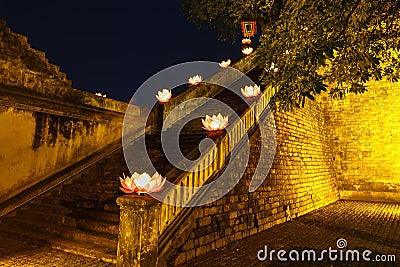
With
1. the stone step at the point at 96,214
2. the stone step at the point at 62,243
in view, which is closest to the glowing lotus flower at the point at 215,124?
the stone step at the point at 96,214

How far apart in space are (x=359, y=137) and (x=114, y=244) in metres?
16.0

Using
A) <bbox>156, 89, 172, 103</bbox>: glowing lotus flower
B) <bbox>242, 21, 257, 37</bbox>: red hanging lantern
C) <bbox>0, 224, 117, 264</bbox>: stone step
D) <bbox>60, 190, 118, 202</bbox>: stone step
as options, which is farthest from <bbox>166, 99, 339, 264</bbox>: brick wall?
<bbox>242, 21, 257, 37</bbox>: red hanging lantern

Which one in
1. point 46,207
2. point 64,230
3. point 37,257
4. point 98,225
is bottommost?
point 37,257

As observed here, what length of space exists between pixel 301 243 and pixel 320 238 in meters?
0.90

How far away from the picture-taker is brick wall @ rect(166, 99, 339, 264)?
7.05 meters

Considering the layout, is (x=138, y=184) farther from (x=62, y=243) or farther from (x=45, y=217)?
(x=45, y=217)

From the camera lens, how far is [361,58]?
5.88m

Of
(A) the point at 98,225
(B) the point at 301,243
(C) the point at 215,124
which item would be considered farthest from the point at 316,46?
(A) the point at 98,225

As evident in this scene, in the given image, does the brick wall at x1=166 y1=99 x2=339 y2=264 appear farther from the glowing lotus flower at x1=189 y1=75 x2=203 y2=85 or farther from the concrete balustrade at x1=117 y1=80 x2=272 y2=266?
the glowing lotus flower at x1=189 y1=75 x2=203 y2=85

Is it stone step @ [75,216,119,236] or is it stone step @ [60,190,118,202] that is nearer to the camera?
stone step @ [75,216,119,236]

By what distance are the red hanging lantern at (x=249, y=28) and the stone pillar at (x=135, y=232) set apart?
17.8 metres

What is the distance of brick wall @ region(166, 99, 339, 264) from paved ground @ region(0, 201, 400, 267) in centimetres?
30

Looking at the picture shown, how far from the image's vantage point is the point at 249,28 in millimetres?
20516

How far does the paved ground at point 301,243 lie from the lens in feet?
19.1
